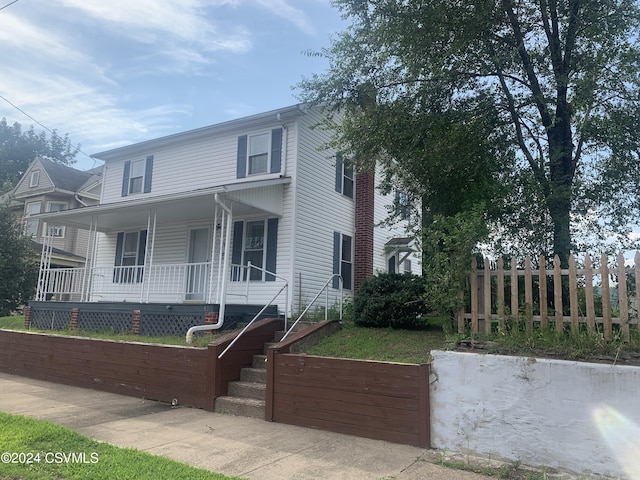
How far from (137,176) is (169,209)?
13.6 ft

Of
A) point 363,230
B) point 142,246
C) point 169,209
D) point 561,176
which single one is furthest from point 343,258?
point 561,176

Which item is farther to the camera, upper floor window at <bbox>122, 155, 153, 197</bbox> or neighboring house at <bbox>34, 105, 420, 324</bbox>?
upper floor window at <bbox>122, 155, 153, 197</bbox>

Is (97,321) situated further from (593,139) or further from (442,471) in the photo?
(593,139)

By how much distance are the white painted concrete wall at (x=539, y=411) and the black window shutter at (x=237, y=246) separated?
24.0ft

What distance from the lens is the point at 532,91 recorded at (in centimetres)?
814

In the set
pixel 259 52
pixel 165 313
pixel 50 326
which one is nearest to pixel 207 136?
pixel 259 52

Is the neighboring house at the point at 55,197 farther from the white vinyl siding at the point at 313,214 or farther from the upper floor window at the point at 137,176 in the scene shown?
the white vinyl siding at the point at 313,214

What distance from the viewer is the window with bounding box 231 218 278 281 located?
11.9 meters

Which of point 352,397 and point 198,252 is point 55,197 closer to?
point 198,252

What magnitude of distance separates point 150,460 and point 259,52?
361 inches

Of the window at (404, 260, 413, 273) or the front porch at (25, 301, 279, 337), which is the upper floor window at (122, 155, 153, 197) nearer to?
the front porch at (25, 301, 279, 337)

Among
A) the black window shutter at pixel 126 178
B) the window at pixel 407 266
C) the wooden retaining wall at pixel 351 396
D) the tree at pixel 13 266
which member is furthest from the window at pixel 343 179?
the tree at pixel 13 266

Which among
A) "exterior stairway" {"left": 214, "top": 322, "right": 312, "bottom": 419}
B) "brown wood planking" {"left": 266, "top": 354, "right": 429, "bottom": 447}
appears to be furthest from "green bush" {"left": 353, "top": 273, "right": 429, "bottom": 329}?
"brown wood planking" {"left": 266, "top": 354, "right": 429, "bottom": 447}

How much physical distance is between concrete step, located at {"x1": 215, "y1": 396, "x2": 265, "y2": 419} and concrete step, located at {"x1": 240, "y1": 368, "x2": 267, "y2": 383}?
1.73 ft
